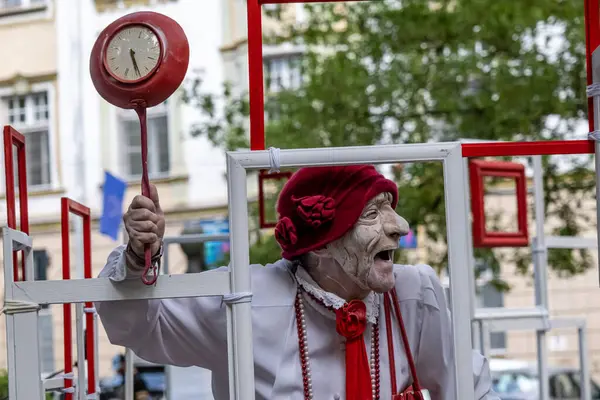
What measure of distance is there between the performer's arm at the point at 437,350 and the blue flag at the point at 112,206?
352 cm

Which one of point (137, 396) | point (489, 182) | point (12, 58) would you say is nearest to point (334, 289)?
point (137, 396)

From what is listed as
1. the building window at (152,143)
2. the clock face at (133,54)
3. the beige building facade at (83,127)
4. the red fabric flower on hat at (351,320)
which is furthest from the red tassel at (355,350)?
the building window at (152,143)

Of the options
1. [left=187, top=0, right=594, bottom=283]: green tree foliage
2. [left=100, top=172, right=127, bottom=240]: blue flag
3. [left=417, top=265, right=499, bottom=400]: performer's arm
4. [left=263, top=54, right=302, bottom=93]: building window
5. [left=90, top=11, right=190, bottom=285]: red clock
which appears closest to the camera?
[left=90, top=11, right=190, bottom=285]: red clock

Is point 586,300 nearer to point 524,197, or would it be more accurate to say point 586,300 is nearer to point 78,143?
point 78,143

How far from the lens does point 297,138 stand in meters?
8.95

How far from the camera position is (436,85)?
30.2 feet

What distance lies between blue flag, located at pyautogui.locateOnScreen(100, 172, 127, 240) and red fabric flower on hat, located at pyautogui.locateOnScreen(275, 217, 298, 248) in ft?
11.4

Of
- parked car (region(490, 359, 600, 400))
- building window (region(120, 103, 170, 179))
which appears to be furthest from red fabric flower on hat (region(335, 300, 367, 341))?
building window (region(120, 103, 170, 179))

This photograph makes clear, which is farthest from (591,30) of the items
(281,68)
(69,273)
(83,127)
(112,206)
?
(83,127)

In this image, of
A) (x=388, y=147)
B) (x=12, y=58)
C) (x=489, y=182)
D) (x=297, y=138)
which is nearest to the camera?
(x=388, y=147)

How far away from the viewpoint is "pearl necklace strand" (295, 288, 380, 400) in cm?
268

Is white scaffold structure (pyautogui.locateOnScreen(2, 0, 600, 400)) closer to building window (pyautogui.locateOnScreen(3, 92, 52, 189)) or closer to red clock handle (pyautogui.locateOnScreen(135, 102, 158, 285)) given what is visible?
red clock handle (pyautogui.locateOnScreen(135, 102, 158, 285))

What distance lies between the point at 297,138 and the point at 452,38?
4.85ft

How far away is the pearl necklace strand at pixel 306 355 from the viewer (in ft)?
8.79
